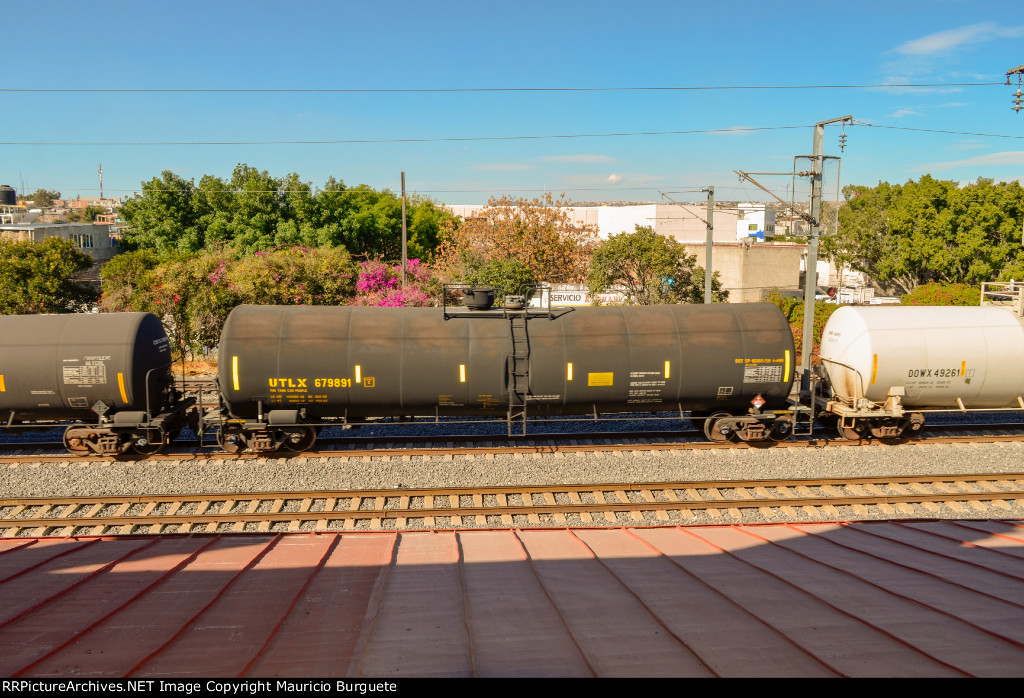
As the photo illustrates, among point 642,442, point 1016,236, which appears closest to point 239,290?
point 642,442

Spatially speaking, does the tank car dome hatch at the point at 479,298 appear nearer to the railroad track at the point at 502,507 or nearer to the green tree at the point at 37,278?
the railroad track at the point at 502,507

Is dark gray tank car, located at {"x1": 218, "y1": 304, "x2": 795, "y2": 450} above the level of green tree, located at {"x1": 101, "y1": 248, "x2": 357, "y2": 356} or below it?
below

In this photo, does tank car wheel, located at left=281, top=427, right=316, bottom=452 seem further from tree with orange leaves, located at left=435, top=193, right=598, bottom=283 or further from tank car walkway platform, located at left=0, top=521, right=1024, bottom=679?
tree with orange leaves, located at left=435, top=193, right=598, bottom=283

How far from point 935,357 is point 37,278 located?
3972 cm

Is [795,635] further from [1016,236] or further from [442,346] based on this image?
[1016,236]

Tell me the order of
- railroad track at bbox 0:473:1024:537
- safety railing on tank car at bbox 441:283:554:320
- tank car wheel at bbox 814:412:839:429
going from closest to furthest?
railroad track at bbox 0:473:1024:537, safety railing on tank car at bbox 441:283:554:320, tank car wheel at bbox 814:412:839:429

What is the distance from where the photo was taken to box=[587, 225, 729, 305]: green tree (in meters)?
40.6

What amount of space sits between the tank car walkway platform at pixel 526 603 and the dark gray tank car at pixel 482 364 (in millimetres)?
5430

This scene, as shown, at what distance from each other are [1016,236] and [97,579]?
62.6m

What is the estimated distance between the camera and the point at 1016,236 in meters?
48.3

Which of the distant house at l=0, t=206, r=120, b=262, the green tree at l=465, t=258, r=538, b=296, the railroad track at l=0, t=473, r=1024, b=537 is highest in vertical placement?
the distant house at l=0, t=206, r=120, b=262

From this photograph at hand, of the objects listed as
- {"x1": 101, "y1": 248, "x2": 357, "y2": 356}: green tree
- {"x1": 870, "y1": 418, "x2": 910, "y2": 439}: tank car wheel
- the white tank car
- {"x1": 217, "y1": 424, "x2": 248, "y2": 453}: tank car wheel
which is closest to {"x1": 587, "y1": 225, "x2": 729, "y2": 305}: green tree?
{"x1": 101, "y1": 248, "x2": 357, "y2": 356}: green tree

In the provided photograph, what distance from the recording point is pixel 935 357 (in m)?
16.0

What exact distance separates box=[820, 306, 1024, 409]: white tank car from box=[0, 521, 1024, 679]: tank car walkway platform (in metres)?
6.69
